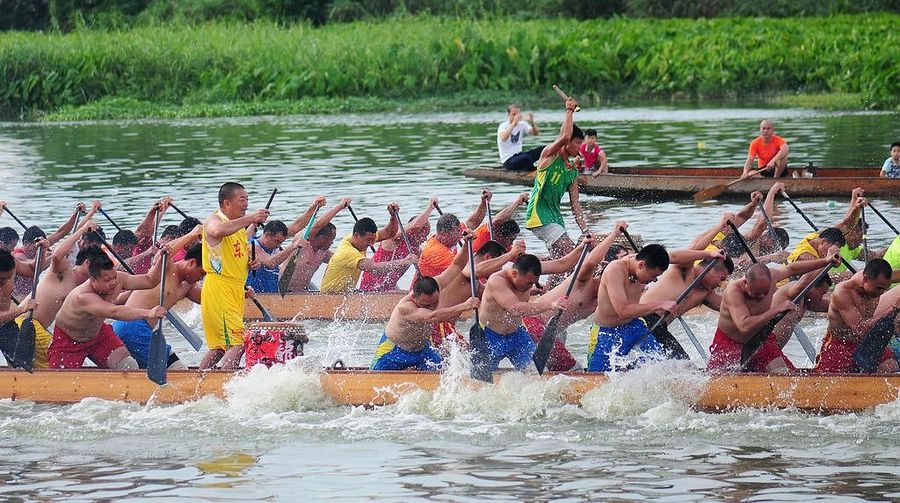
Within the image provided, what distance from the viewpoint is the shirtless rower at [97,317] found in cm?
1254

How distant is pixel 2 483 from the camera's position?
10.7 meters

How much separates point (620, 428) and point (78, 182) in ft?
66.2

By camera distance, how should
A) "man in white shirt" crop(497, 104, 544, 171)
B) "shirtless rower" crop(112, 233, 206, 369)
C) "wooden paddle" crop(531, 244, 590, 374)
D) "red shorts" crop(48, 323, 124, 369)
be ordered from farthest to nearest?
"man in white shirt" crop(497, 104, 544, 171), "shirtless rower" crop(112, 233, 206, 369), "red shorts" crop(48, 323, 124, 369), "wooden paddle" crop(531, 244, 590, 374)

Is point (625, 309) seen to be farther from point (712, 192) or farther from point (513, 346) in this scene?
point (712, 192)

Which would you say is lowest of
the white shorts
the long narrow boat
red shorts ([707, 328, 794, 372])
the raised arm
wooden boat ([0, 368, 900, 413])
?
the long narrow boat

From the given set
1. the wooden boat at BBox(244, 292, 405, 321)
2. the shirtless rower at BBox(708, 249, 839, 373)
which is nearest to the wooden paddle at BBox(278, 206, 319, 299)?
the wooden boat at BBox(244, 292, 405, 321)

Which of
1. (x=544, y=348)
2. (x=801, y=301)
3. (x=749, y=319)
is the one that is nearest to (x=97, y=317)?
(x=544, y=348)

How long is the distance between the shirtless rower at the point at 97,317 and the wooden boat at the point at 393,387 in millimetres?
303

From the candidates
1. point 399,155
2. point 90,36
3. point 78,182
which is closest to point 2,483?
point 78,182

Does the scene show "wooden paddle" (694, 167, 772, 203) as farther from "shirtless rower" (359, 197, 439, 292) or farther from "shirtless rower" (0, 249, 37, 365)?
"shirtless rower" (0, 249, 37, 365)

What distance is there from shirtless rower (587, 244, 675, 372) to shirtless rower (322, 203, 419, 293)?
403 cm

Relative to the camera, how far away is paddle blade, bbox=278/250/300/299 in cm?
1648

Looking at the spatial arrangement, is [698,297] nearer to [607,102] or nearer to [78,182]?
[78,182]

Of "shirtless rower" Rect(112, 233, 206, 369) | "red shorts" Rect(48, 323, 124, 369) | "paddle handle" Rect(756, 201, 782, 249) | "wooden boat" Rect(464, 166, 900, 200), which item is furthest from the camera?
"wooden boat" Rect(464, 166, 900, 200)
